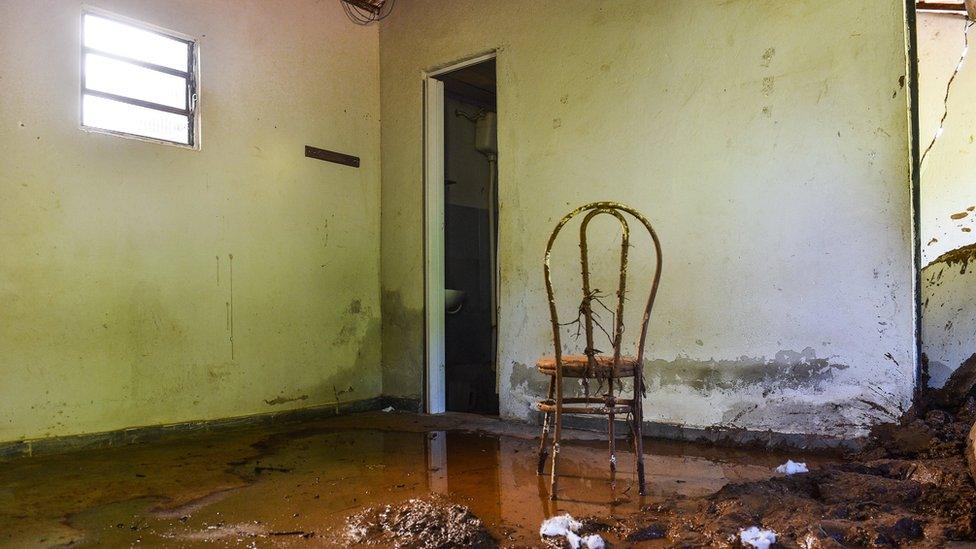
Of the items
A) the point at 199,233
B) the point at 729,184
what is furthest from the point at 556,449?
the point at 199,233

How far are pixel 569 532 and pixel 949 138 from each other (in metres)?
3.80

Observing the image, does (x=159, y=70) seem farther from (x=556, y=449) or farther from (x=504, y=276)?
(x=556, y=449)

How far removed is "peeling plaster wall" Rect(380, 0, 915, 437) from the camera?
302 cm

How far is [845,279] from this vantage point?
3072 millimetres

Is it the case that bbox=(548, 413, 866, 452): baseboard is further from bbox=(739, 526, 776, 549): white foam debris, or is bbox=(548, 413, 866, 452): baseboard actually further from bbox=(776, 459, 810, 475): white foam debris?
bbox=(739, 526, 776, 549): white foam debris

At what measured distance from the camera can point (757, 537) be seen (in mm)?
1859

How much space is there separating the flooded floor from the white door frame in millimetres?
826

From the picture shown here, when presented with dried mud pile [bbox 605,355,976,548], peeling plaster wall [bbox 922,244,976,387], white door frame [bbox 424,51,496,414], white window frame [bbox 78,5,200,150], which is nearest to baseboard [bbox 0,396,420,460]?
white door frame [bbox 424,51,496,414]

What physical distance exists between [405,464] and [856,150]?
2.70 m

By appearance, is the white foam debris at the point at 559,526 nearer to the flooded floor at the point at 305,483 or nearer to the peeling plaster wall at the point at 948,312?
the flooded floor at the point at 305,483

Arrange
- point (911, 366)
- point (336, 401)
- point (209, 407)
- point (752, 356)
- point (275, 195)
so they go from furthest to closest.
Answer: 1. point (336, 401)
2. point (275, 195)
3. point (209, 407)
4. point (752, 356)
5. point (911, 366)

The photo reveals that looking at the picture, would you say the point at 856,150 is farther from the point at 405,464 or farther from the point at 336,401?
the point at 336,401

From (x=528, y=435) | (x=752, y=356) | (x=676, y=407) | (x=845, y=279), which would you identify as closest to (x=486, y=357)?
(x=528, y=435)

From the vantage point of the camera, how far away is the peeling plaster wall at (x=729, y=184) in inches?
119
